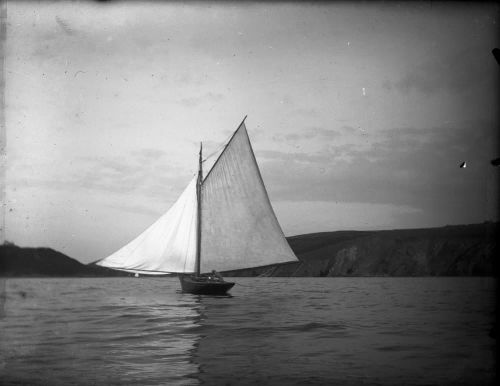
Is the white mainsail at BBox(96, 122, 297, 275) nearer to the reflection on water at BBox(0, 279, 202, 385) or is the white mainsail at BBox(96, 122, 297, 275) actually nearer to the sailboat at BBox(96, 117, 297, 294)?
the sailboat at BBox(96, 117, 297, 294)

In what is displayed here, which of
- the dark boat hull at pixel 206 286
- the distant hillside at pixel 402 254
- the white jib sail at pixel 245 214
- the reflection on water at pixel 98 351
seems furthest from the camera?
the distant hillside at pixel 402 254

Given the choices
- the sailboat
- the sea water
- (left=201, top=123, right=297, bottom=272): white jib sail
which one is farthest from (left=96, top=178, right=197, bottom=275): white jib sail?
the sea water

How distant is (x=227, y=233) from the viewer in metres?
36.3

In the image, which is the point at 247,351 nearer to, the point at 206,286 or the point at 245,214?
Answer: the point at 245,214

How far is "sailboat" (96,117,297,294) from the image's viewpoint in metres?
35.0

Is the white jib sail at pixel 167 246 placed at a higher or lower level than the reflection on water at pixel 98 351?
higher

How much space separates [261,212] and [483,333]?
1747cm

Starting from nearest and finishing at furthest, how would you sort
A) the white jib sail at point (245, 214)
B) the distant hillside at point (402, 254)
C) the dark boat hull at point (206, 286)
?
the white jib sail at point (245, 214) < the dark boat hull at point (206, 286) < the distant hillside at point (402, 254)

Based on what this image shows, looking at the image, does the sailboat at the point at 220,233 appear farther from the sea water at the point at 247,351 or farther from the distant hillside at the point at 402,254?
the distant hillside at the point at 402,254

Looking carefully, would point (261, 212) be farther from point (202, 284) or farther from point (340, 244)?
point (340, 244)

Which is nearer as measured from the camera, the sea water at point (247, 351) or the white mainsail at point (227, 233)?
the sea water at point (247, 351)

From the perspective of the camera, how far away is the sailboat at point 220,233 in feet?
115

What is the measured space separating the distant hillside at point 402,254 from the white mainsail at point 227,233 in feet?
293

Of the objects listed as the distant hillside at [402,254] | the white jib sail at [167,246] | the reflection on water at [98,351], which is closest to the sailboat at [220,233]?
the white jib sail at [167,246]
